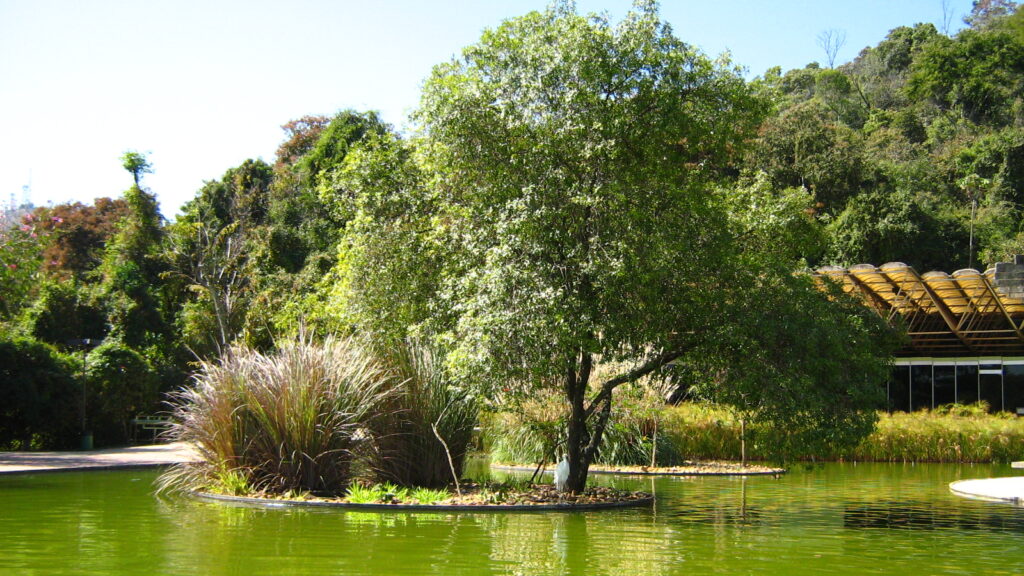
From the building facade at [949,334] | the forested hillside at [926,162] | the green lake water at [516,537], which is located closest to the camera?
the green lake water at [516,537]

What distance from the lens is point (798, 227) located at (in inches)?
472

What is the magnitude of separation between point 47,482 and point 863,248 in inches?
1065

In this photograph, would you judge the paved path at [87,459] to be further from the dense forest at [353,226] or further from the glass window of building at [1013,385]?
the glass window of building at [1013,385]

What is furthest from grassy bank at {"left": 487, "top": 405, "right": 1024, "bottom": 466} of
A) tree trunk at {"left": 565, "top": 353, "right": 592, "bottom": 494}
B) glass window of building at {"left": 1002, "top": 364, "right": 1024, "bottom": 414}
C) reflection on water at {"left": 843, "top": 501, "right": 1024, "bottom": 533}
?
glass window of building at {"left": 1002, "top": 364, "right": 1024, "bottom": 414}

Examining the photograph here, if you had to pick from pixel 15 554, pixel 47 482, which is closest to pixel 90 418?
pixel 47 482

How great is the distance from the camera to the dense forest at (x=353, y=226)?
11.6m

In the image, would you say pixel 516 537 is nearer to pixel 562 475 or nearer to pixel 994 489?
pixel 562 475

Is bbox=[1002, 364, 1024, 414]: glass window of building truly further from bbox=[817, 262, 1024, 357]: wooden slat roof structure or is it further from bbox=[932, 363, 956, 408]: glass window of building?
bbox=[932, 363, 956, 408]: glass window of building

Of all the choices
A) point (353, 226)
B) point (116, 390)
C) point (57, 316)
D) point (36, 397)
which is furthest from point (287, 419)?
point (57, 316)

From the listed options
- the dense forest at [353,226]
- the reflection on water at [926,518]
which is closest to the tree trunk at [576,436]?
the dense forest at [353,226]

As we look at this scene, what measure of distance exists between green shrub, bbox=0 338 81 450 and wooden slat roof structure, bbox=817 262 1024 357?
16076 millimetres

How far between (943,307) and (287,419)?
20309mm

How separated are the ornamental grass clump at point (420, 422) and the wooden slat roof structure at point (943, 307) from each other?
12857 millimetres

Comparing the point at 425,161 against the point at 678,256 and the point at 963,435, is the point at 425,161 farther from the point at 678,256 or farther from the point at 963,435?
the point at 963,435
